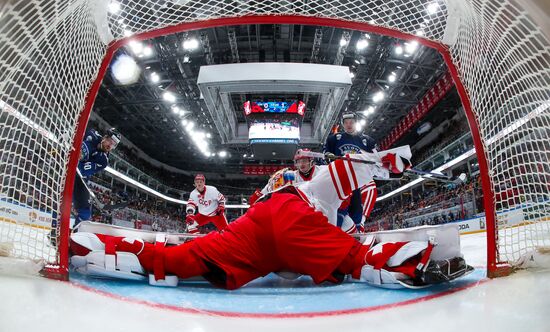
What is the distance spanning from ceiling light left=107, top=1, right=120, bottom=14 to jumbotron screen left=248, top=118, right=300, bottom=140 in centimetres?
708

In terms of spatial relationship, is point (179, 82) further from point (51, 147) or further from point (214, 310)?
point (214, 310)

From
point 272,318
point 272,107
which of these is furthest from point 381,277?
point 272,107

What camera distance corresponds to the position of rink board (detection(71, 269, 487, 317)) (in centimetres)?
105

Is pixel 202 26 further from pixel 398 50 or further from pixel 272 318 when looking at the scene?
pixel 398 50

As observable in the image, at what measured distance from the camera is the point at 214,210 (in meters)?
4.91

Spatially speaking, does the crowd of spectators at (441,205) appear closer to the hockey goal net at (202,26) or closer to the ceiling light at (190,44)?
the hockey goal net at (202,26)

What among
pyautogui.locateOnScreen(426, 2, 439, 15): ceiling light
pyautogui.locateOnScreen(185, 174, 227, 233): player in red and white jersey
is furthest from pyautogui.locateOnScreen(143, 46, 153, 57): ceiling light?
pyautogui.locateOnScreen(426, 2, 439, 15): ceiling light

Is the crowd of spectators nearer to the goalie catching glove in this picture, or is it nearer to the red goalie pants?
the goalie catching glove

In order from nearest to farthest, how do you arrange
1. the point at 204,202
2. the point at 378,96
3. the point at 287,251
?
the point at 287,251 → the point at 204,202 → the point at 378,96

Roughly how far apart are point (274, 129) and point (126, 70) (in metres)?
5.74

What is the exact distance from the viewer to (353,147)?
3.47 meters

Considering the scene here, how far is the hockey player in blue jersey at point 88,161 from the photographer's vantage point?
302cm

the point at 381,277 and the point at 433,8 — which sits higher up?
the point at 433,8

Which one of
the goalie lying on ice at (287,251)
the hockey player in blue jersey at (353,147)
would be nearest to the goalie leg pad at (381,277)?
the goalie lying on ice at (287,251)
